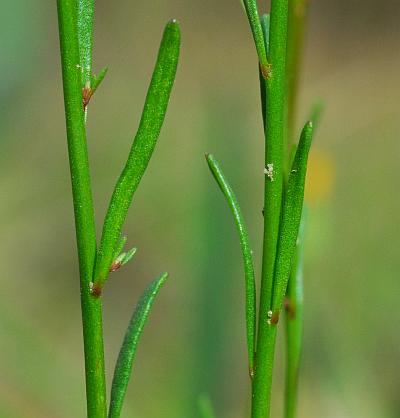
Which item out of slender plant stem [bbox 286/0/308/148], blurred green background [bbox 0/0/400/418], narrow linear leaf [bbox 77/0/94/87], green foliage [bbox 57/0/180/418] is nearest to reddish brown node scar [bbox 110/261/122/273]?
green foliage [bbox 57/0/180/418]

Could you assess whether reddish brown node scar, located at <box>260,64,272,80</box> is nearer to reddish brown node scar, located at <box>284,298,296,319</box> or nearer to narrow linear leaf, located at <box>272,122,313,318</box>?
narrow linear leaf, located at <box>272,122,313,318</box>

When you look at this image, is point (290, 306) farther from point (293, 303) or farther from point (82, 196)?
point (82, 196)

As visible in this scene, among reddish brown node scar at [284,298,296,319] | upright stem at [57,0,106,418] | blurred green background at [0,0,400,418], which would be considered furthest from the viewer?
blurred green background at [0,0,400,418]

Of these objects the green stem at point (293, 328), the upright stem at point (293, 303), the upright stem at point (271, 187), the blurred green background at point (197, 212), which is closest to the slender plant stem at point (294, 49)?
the upright stem at point (293, 303)

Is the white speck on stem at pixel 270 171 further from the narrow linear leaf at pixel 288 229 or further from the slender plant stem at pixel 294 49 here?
the slender plant stem at pixel 294 49

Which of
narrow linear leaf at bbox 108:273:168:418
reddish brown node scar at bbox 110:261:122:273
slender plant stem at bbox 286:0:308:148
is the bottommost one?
narrow linear leaf at bbox 108:273:168:418
